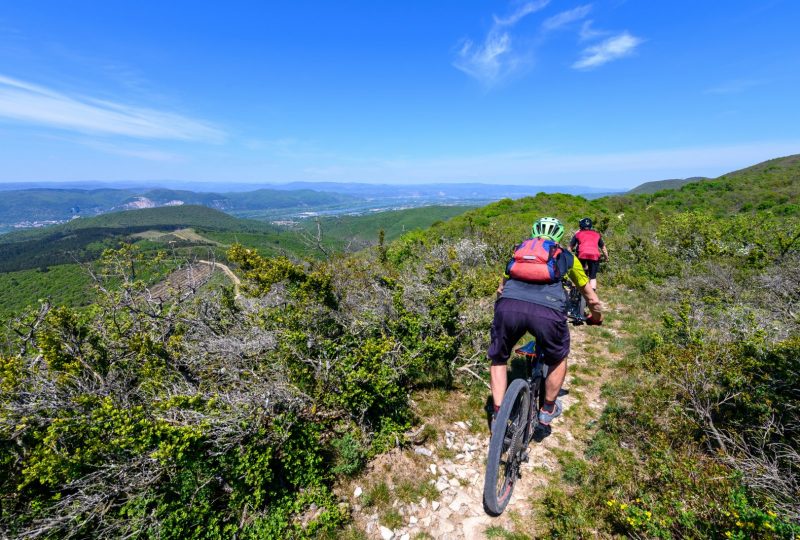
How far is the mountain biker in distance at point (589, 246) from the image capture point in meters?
7.73

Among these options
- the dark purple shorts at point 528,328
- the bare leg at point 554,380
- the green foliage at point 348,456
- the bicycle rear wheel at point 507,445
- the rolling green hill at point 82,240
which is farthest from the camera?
the rolling green hill at point 82,240

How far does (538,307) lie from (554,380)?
3.77 feet

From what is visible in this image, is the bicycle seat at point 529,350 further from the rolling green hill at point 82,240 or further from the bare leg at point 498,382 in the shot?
the rolling green hill at point 82,240

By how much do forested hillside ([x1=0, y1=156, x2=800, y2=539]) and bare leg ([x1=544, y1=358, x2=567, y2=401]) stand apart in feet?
3.32

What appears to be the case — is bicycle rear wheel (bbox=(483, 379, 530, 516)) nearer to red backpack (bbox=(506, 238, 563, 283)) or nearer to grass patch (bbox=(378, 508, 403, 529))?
grass patch (bbox=(378, 508, 403, 529))

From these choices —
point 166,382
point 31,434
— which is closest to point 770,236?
point 166,382

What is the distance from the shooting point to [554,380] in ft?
13.4

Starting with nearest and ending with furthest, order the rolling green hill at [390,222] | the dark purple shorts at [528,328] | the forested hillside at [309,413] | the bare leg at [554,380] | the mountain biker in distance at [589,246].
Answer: the forested hillside at [309,413] → the dark purple shorts at [528,328] → the bare leg at [554,380] → the mountain biker in distance at [589,246] → the rolling green hill at [390,222]

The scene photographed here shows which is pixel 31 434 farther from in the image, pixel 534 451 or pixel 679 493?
pixel 679 493

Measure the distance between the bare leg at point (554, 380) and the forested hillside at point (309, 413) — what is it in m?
1.01

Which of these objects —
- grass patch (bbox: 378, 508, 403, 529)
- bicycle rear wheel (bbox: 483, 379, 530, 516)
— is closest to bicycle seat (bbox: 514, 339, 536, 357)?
bicycle rear wheel (bbox: 483, 379, 530, 516)

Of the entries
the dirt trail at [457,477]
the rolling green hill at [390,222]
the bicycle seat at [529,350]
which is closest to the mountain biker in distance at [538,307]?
the bicycle seat at [529,350]

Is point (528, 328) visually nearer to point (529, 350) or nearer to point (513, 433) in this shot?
point (529, 350)

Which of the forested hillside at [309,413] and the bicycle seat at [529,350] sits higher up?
the bicycle seat at [529,350]
